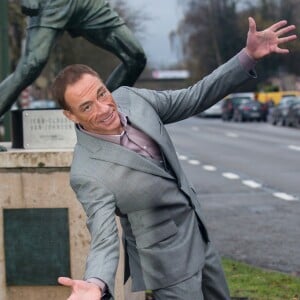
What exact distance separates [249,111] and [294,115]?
1049 centimetres

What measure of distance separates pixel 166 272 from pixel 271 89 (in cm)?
7151

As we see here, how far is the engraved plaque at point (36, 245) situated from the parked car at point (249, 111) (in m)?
45.0

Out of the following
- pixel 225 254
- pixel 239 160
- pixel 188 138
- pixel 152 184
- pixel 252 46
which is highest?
pixel 252 46

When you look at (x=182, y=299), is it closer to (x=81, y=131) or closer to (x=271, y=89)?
(x=81, y=131)

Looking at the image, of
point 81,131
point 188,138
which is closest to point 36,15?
point 81,131

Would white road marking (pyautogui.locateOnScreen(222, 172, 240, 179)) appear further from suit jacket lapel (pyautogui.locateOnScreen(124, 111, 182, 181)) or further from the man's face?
the man's face

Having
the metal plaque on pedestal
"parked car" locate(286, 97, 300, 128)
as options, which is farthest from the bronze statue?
"parked car" locate(286, 97, 300, 128)

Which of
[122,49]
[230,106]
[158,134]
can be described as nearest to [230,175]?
[122,49]

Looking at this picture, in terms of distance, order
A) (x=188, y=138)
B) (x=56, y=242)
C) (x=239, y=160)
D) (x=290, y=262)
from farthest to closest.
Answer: (x=188, y=138) < (x=239, y=160) < (x=290, y=262) < (x=56, y=242)

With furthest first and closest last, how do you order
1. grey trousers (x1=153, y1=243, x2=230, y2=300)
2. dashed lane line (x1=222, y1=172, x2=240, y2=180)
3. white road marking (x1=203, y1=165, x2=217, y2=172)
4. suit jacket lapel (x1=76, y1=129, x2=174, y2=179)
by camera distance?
white road marking (x1=203, y1=165, x2=217, y2=172) → dashed lane line (x1=222, y1=172, x2=240, y2=180) → grey trousers (x1=153, y1=243, x2=230, y2=300) → suit jacket lapel (x1=76, y1=129, x2=174, y2=179)

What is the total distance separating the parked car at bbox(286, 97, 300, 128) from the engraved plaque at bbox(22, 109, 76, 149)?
3376cm

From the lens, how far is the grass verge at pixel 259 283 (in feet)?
22.6

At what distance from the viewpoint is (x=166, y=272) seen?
3.63 m

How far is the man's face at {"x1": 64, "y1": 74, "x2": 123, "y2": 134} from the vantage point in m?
3.38
